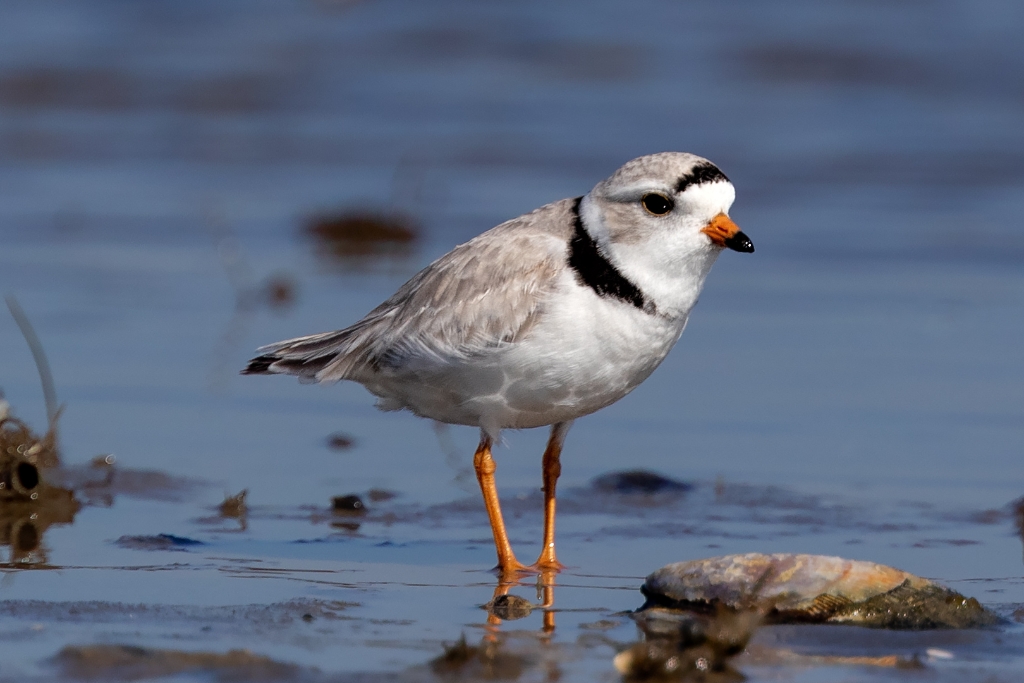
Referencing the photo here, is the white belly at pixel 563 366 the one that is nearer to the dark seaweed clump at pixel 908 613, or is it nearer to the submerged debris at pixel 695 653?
the dark seaweed clump at pixel 908 613

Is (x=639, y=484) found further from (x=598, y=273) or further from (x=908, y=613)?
(x=908, y=613)

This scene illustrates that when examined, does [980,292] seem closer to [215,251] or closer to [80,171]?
[215,251]

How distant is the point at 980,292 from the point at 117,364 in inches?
191

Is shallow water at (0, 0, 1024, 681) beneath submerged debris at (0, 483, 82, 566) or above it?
above

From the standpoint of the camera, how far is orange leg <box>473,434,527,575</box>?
4.66m

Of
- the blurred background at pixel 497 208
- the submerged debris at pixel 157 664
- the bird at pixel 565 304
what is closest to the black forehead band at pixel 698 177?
the bird at pixel 565 304

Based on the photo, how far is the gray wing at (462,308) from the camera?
15.0ft

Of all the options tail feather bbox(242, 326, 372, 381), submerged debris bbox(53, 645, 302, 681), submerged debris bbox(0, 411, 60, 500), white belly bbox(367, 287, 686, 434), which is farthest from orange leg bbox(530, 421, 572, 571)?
submerged debris bbox(0, 411, 60, 500)

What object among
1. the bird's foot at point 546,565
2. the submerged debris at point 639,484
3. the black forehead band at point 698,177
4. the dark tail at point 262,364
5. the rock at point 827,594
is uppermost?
the black forehead band at point 698,177

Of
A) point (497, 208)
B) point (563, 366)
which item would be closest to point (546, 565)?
point (563, 366)

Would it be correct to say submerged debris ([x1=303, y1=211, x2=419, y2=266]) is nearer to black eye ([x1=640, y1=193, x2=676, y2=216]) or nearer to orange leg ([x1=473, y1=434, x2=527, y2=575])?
orange leg ([x1=473, y1=434, x2=527, y2=575])

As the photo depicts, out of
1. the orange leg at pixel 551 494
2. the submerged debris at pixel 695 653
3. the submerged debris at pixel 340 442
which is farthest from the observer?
the submerged debris at pixel 340 442

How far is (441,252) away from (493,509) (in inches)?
179

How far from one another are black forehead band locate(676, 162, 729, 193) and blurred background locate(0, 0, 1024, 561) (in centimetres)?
155
